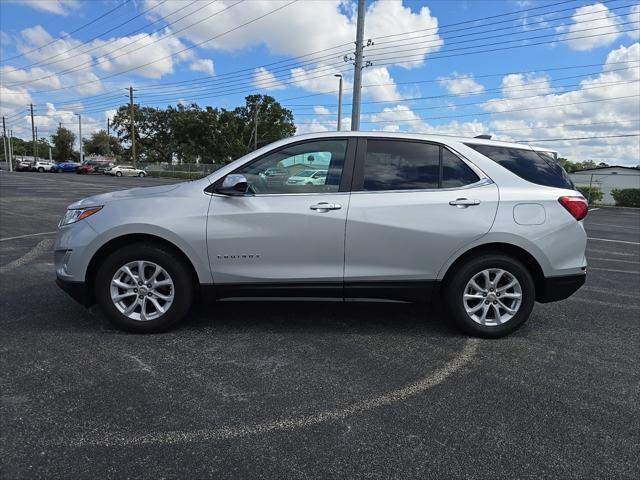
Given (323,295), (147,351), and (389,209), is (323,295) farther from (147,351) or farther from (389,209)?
(147,351)

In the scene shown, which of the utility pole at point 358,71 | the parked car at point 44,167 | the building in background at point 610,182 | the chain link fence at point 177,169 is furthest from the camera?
the parked car at point 44,167

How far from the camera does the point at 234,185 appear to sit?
3.74 metres

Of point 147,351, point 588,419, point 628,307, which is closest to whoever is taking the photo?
point 588,419

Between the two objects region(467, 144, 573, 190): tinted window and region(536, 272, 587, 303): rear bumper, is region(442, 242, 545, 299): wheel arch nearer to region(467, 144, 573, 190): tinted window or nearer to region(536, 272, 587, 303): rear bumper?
region(536, 272, 587, 303): rear bumper

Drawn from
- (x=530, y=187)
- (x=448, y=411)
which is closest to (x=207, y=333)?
(x=448, y=411)

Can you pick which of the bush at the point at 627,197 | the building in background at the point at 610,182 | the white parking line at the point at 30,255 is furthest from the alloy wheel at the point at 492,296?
the building in background at the point at 610,182

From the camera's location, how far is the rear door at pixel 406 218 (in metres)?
3.88

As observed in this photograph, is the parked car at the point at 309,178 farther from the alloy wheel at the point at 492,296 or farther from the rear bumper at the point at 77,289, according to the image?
the rear bumper at the point at 77,289

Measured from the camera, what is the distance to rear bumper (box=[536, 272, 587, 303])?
4.06 meters

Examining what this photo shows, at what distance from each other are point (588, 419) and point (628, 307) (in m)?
3.03

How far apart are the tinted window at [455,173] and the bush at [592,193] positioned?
2917cm

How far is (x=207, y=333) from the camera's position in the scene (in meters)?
4.03

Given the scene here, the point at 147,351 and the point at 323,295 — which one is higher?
the point at 323,295

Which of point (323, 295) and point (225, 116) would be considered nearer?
point (323, 295)
